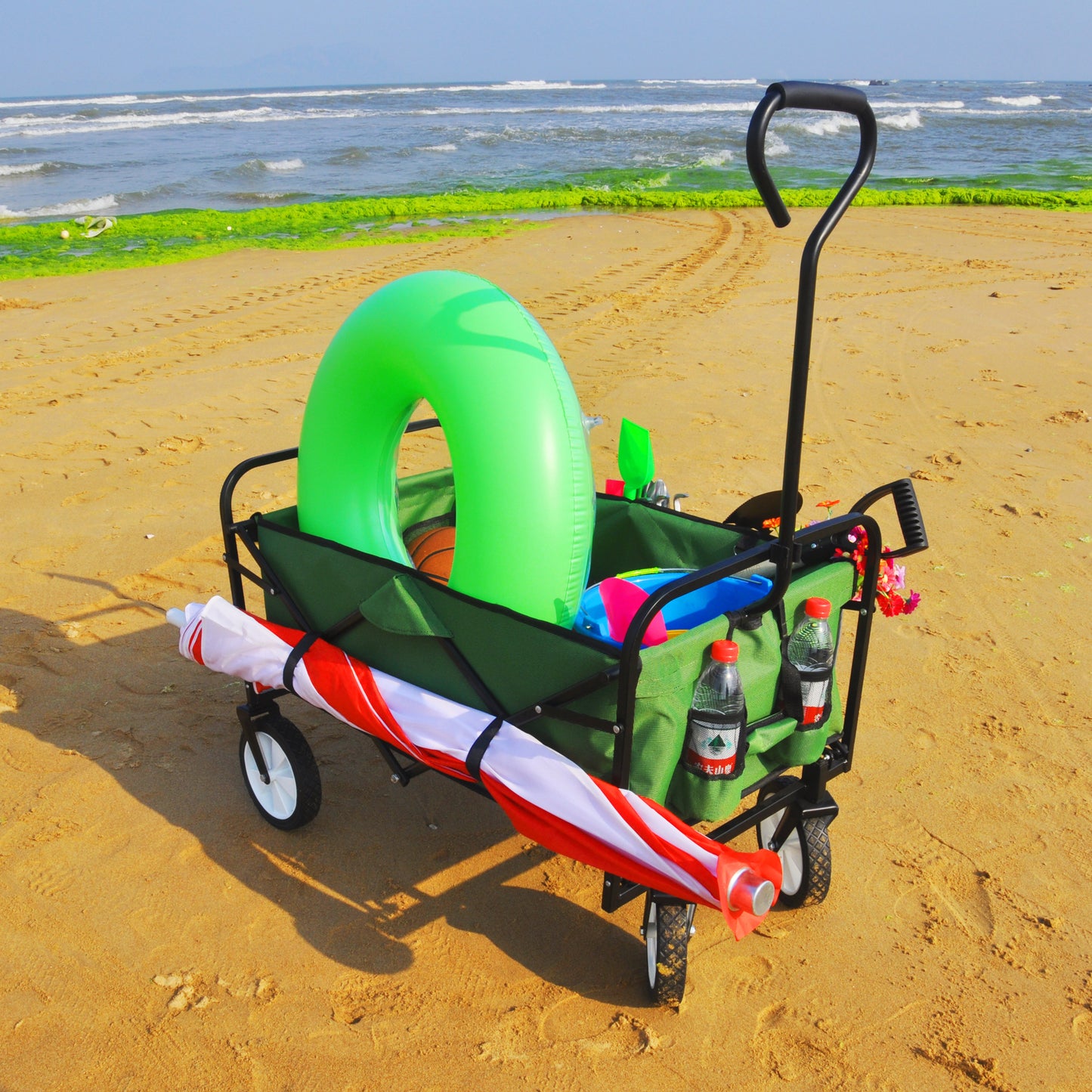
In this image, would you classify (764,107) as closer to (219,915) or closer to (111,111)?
(219,915)

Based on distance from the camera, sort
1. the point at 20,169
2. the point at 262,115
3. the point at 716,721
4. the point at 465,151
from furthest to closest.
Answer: the point at 262,115, the point at 465,151, the point at 20,169, the point at 716,721

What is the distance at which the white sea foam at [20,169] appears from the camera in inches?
872

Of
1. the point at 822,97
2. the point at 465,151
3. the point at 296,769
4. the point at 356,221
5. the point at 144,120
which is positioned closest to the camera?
the point at 822,97

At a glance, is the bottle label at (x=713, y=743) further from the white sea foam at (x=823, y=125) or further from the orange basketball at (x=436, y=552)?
the white sea foam at (x=823, y=125)

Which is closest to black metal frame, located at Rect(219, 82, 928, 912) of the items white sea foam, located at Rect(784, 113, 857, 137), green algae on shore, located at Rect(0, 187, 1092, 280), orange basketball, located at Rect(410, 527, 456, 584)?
orange basketball, located at Rect(410, 527, 456, 584)

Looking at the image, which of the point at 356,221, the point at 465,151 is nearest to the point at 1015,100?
the point at 465,151

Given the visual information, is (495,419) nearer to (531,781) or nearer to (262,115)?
(531,781)

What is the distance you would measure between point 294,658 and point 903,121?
122 ft

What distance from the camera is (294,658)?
272 cm

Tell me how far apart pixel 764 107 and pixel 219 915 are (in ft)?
8.07

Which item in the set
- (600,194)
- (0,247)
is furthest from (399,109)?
(0,247)

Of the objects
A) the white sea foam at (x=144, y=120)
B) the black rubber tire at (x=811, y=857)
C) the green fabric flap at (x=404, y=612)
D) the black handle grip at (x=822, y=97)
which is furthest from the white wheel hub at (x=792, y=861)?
the white sea foam at (x=144, y=120)

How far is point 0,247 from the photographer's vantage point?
43.3 ft

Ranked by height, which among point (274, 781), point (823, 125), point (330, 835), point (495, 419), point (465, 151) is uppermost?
point (823, 125)
